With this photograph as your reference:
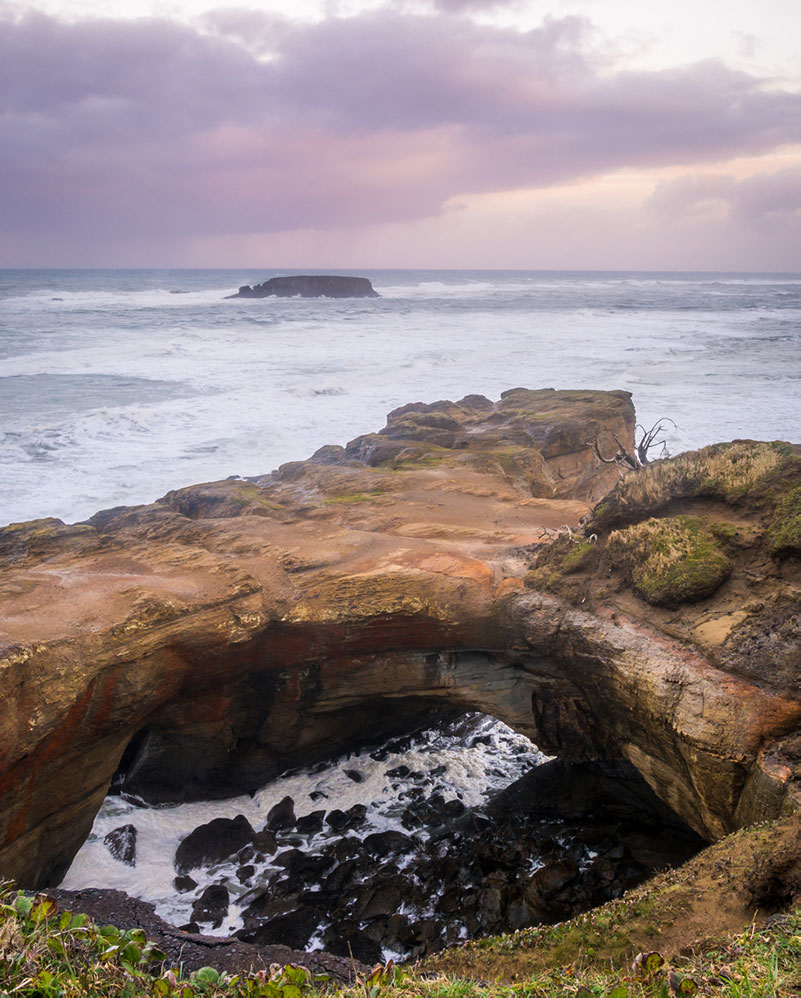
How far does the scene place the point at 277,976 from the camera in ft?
10.7

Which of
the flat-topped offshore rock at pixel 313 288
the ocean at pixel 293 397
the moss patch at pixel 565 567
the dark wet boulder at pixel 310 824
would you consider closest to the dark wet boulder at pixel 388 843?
the ocean at pixel 293 397

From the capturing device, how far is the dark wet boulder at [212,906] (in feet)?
26.2

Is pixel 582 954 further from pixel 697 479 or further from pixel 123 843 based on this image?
pixel 123 843

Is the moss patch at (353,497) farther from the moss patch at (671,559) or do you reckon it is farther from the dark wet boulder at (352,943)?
the dark wet boulder at (352,943)

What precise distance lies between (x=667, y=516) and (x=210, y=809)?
6930mm

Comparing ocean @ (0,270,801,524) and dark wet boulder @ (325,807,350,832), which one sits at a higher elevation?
ocean @ (0,270,801,524)

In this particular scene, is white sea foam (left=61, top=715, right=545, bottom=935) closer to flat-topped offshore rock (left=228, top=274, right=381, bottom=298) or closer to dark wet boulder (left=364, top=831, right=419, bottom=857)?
dark wet boulder (left=364, top=831, right=419, bottom=857)

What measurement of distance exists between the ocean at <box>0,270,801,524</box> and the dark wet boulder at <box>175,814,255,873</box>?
9.72m

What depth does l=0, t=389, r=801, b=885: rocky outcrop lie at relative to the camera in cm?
704

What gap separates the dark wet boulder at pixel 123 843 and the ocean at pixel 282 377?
918cm

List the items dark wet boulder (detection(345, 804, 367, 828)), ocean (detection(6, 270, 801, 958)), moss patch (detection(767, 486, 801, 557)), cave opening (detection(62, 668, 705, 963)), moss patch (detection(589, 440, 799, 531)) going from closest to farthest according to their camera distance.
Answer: moss patch (detection(767, 486, 801, 557))
cave opening (detection(62, 668, 705, 963))
moss patch (detection(589, 440, 799, 531))
dark wet boulder (detection(345, 804, 367, 828))
ocean (detection(6, 270, 801, 958))

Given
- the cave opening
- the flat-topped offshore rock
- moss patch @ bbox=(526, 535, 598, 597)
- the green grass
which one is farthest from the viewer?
the flat-topped offshore rock

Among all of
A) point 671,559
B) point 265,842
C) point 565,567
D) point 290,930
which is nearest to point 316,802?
point 265,842

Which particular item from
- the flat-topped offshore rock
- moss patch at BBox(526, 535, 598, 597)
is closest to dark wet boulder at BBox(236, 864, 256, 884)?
moss patch at BBox(526, 535, 598, 597)
